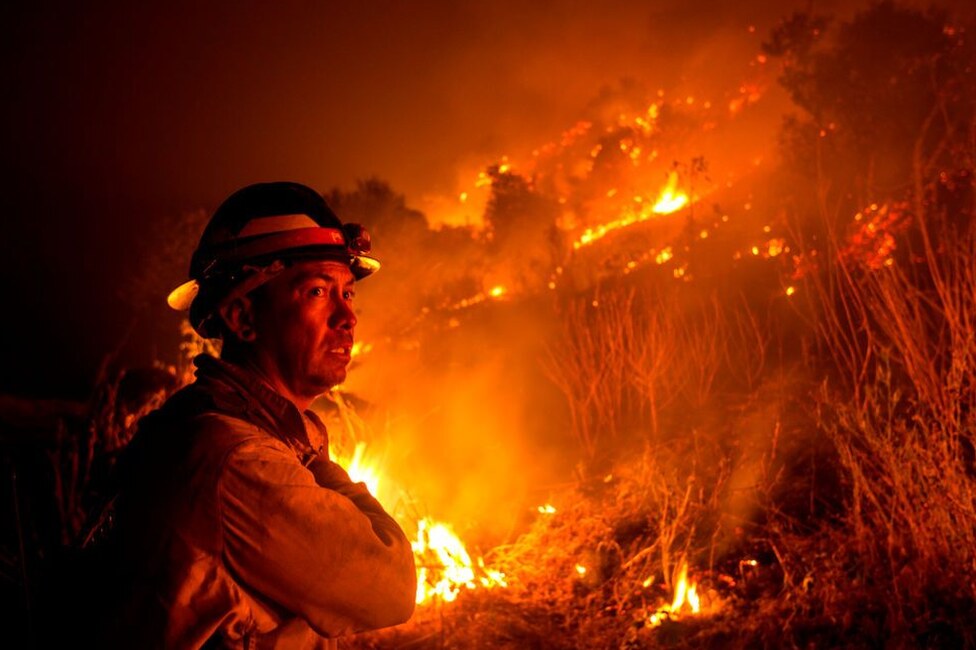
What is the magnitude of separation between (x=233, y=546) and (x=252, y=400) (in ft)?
1.42

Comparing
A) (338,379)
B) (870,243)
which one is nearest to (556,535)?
(338,379)

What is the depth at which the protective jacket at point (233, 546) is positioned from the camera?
1.40 m

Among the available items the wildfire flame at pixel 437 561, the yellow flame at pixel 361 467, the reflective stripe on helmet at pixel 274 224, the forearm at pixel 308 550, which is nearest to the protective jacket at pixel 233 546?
the forearm at pixel 308 550

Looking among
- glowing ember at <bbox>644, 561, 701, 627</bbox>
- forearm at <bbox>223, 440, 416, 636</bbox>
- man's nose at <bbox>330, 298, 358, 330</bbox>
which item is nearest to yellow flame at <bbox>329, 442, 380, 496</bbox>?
glowing ember at <bbox>644, 561, 701, 627</bbox>

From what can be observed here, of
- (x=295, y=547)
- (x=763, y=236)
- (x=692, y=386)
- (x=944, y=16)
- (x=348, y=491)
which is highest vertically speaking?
(x=944, y=16)

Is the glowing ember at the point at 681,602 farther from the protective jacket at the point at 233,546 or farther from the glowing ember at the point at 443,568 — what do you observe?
the protective jacket at the point at 233,546

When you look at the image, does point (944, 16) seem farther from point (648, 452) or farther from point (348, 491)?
point (348, 491)

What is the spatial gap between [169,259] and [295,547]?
1653 centimetres

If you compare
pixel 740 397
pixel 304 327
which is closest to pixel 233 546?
pixel 304 327

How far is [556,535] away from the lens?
6461 mm

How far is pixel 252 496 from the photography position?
4.80 feet

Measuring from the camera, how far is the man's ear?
1.96m

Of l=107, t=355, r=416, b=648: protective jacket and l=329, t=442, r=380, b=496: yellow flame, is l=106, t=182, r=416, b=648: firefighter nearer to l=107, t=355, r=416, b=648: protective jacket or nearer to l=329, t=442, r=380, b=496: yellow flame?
l=107, t=355, r=416, b=648: protective jacket

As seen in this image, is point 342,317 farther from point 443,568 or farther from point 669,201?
point 669,201
